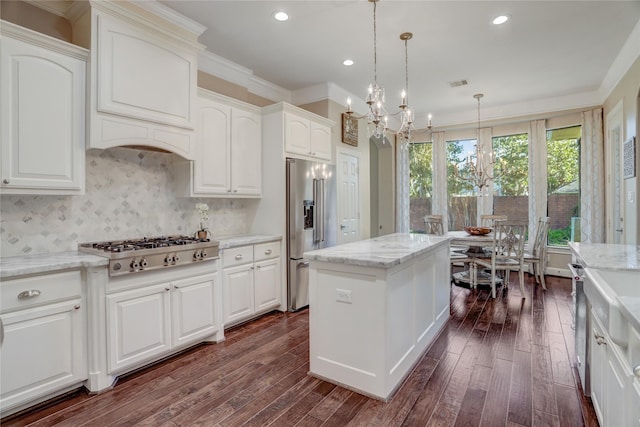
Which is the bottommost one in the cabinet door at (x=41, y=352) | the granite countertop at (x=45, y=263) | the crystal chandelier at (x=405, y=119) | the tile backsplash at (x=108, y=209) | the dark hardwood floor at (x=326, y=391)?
the dark hardwood floor at (x=326, y=391)

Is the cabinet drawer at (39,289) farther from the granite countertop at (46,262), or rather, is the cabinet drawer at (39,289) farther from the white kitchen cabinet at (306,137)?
the white kitchen cabinet at (306,137)

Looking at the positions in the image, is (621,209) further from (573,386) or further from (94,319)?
(94,319)

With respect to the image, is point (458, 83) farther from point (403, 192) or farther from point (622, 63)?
point (403, 192)

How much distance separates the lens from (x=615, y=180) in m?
4.47

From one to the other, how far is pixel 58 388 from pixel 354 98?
194 inches

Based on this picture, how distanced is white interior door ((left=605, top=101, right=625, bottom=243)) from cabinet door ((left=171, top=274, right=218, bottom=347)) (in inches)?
192

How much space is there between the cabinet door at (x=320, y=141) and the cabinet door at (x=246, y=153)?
0.72 meters

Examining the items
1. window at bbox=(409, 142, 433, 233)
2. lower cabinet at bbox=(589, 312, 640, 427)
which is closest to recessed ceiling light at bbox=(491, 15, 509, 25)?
lower cabinet at bbox=(589, 312, 640, 427)

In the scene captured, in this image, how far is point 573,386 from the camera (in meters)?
2.24

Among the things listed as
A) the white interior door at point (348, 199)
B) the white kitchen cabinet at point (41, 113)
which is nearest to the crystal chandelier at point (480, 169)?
the white interior door at point (348, 199)

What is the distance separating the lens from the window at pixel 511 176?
5.95 metres

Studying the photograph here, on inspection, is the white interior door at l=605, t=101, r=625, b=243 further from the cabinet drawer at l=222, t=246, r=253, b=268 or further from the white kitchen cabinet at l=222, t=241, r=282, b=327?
the cabinet drawer at l=222, t=246, r=253, b=268

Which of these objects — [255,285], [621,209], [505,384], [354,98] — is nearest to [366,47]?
[354,98]

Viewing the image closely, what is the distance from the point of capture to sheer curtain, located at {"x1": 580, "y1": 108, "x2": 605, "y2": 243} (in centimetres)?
502
